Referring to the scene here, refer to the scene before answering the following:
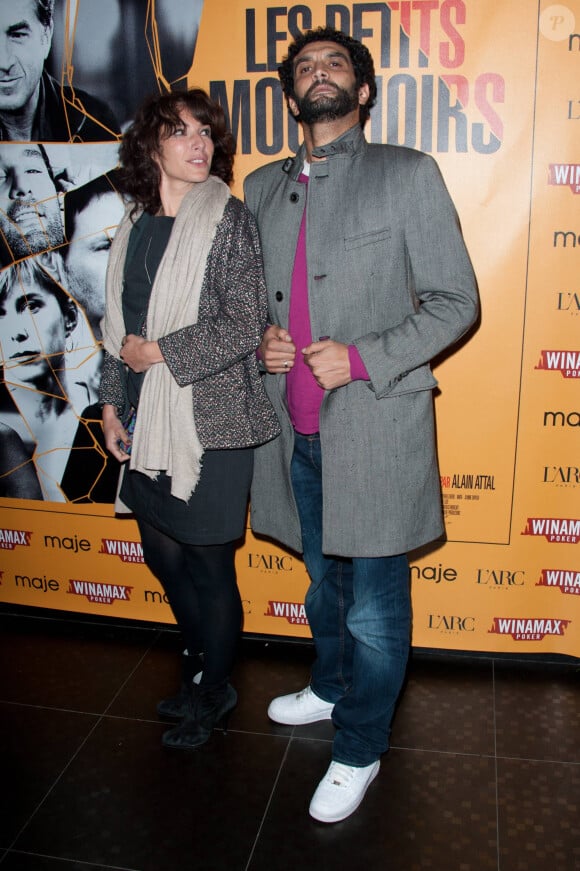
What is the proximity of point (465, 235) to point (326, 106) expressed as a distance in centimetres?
67

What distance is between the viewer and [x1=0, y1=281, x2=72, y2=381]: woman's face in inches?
105

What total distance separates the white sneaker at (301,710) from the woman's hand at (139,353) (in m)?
1.09

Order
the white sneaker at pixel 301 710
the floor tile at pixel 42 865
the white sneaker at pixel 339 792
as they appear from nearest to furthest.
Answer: the floor tile at pixel 42 865, the white sneaker at pixel 339 792, the white sneaker at pixel 301 710

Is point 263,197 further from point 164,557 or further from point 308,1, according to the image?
point 164,557

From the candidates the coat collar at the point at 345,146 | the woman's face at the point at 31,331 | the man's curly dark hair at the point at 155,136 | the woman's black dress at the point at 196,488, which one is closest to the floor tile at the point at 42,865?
the woman's black dress at the point at 196,488

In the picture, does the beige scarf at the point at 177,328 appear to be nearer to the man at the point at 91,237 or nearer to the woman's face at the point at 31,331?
the man at the point at 91,237

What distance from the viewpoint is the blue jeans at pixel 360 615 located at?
197 centimetres

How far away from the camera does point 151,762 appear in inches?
87.4

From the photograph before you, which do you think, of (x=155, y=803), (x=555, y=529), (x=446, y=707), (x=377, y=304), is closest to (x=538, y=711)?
(x=446, y=707)

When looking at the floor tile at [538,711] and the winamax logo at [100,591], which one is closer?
the floor tile at [538,711]

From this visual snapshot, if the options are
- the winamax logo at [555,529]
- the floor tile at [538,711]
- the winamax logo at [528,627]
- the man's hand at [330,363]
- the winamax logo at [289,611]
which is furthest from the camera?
the winamax logo at [289,611]

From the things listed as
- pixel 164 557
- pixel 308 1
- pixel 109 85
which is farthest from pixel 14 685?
pixel 308 1

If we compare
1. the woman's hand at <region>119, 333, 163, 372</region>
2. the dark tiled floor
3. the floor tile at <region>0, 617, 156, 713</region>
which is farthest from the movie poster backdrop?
the woman's hand at <region>119, 333, 163, 372</region>

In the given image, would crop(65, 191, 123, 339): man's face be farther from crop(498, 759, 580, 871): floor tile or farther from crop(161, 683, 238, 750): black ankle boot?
crop(498, 759, 580, 871): floor tile
